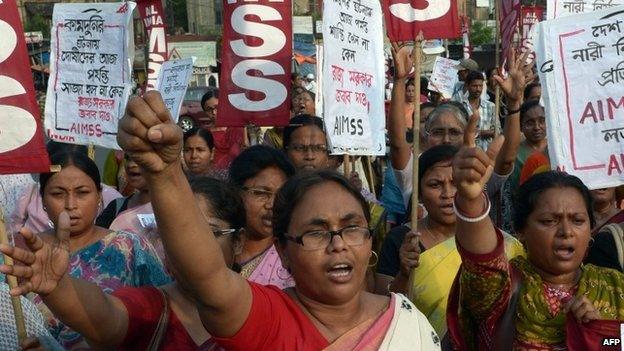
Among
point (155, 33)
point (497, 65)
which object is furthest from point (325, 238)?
point (155, 33)

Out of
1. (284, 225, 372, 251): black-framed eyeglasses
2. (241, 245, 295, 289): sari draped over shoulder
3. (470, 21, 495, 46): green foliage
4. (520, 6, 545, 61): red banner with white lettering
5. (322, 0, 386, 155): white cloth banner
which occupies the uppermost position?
(470, 21, 495, 46): green foliage

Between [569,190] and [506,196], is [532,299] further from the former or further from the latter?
[506,196]

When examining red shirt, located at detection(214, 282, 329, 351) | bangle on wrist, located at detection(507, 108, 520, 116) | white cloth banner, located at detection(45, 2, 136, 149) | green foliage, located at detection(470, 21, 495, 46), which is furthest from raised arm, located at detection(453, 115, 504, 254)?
green foliage, located at detection(470, 21, 495, 46)

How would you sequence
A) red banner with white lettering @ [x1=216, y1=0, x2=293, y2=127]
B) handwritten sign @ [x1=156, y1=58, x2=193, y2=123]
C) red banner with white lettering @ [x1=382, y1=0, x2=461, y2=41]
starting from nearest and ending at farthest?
red banner with white lettering @ [x1=382, y1=0, x2=461, y2=41]
red banner with white lettering @ [x1=216, y1=0, x2=293, y2=127]
handwritten sign @ [x1=156, y1=58, x2=193, y2=123]

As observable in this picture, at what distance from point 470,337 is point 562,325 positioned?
0.28 meters

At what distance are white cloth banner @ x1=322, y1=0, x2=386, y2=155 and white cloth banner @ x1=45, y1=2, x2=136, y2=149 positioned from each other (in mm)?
1509

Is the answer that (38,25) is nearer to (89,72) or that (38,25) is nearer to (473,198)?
(89,72)

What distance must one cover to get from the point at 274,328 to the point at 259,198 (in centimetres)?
166

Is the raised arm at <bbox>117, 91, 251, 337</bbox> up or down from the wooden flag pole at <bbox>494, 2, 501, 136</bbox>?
down

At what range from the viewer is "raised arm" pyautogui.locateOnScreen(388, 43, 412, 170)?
15.3ft

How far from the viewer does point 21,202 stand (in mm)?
5121

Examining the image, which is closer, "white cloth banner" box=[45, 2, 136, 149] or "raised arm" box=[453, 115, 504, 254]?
"raised arm" box=[453, 115, 504, 254]

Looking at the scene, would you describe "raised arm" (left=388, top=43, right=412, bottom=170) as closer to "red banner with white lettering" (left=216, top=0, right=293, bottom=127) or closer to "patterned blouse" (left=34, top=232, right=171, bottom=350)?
"red banner with white lettering" (left=216, top=0, right=293, bottom=127)

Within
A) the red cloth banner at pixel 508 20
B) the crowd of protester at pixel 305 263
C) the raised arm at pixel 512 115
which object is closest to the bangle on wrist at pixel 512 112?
the raised arm at pixel 512 115
